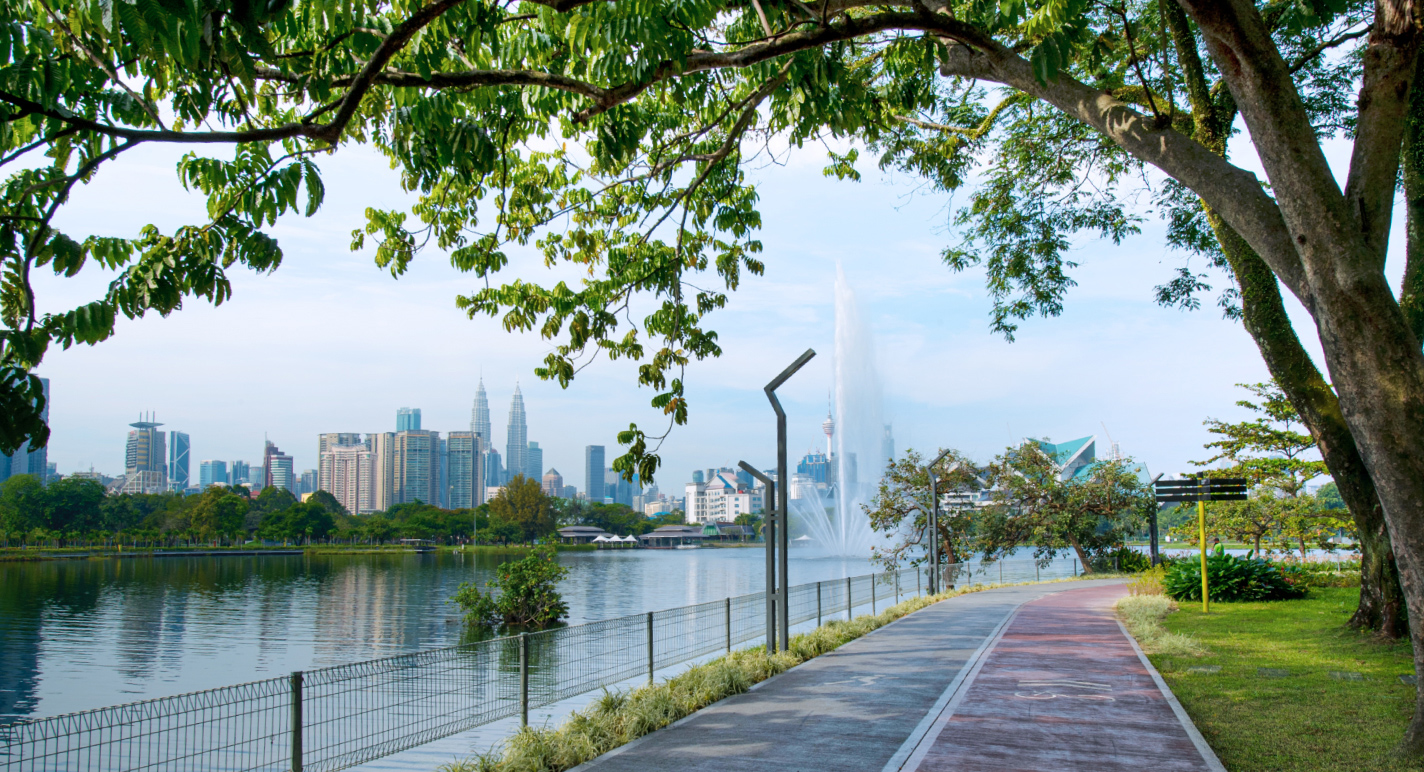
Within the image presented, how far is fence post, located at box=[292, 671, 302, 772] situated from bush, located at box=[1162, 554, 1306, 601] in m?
21.7

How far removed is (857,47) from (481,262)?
6101 mm

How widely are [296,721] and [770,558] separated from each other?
7.86 meters

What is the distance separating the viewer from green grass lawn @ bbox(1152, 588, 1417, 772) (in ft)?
25.3

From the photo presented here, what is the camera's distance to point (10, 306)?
535 centimetres

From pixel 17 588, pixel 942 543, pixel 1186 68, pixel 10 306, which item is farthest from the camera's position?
pixel 17 588

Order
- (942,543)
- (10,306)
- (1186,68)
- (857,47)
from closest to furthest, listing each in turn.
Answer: (10,306) < (1186,68) < (857,47) < (942,543)

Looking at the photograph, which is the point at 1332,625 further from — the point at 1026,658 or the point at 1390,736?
the point at 1390,736

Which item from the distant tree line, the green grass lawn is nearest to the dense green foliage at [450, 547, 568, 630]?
the green grass lawn

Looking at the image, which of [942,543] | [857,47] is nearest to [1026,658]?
[857,47]

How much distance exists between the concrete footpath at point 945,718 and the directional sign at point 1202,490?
6974 millimetres

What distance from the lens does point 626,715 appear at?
873 centimetres

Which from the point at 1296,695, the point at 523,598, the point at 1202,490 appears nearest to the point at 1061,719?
the point at 1296,695

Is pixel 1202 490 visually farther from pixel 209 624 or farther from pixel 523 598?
pixel 209 624

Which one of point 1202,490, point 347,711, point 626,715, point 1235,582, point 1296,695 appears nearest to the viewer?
point 626,715
